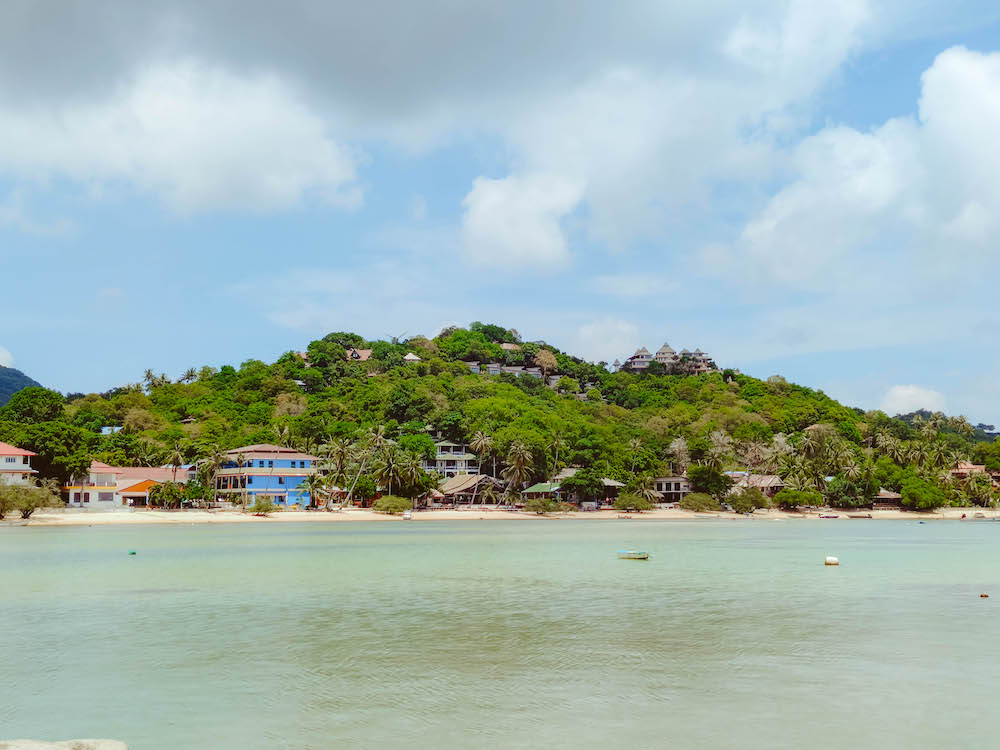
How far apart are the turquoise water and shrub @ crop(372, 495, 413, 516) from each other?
48100 millimetres

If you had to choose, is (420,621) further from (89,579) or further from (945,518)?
(945,518)

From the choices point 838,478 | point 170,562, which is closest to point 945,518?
point 838,478

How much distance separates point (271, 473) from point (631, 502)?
3949cm

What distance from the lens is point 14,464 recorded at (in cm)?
7700

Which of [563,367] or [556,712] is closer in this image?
[556,712]

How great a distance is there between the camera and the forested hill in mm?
98750

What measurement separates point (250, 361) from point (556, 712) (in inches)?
5444

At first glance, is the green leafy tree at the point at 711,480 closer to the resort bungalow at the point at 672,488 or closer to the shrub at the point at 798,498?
the resort bungalow at the point at 672,488

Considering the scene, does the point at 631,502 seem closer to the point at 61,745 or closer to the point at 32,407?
the point at 32,407

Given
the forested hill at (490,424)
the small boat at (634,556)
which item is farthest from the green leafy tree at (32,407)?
the small boat at (634,556)

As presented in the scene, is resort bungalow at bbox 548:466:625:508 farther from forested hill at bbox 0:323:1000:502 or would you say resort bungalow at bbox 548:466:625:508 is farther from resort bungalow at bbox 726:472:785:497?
resort bungalow at bbox 726:472:785:497

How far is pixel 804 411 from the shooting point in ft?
450

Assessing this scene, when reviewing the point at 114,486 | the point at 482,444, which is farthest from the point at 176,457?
the point at 482,444

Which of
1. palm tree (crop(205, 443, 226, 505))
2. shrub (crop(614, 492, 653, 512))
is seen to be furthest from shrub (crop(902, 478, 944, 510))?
palm tree (crop(205, 443, 226, 505))
